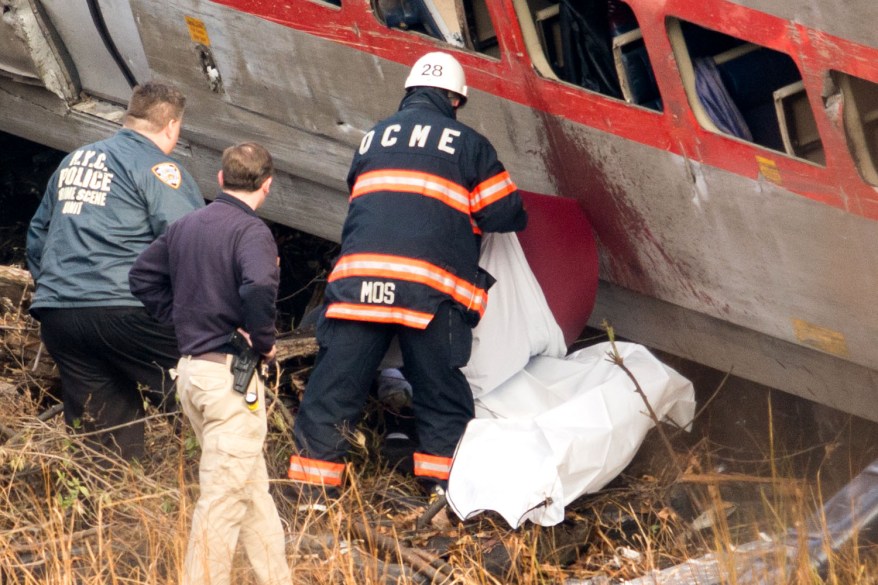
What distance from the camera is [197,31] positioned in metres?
6.51

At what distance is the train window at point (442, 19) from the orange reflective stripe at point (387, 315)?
1278 millimetres

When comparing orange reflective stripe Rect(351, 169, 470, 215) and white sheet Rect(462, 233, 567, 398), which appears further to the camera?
white sheet Rect(462, 233, 567, 398)

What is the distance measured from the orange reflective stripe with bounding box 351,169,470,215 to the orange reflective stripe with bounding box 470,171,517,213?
44mm

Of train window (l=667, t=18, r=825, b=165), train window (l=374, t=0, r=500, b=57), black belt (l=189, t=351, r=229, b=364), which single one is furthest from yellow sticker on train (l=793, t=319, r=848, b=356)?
black belt (l=189, t=351, r=229, b=364)

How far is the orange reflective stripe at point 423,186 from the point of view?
507 cm

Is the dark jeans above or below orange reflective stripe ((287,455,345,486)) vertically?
above

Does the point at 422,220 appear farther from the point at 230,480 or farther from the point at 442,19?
the point at 230,480

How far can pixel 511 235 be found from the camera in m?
5.46

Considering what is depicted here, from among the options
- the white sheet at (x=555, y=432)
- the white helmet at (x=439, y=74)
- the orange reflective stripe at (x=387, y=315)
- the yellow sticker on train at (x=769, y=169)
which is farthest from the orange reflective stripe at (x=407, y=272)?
the yellow sticker on train at (x=769, y=169)

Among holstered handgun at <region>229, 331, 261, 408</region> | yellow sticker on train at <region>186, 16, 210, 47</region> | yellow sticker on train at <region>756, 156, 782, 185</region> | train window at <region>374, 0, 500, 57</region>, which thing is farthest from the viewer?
yellow sticker on train at <region>186, 16, 210, 47</region>

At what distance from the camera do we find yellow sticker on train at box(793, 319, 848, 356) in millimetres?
4762

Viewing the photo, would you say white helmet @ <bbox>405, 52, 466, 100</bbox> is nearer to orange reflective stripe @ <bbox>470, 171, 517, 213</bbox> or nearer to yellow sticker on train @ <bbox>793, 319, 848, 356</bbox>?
orange reflective stripe @ <bbox>470, 171, 517, 213</bbox>

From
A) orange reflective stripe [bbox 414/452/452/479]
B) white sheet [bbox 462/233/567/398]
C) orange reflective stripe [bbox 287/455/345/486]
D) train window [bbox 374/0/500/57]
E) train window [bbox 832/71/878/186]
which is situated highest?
train window [bbox 832/71/878/186]

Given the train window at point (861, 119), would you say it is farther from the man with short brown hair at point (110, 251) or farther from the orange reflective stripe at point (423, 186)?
the man with short brown hair at point (110, 251)
